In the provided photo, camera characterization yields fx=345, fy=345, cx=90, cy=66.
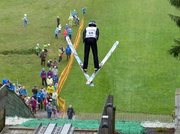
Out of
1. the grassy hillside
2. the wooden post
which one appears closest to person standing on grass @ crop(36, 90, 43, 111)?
the grassy hillside

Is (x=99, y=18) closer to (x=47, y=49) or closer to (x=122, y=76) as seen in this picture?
(x=47, y=49)

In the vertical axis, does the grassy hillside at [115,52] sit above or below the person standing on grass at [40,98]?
above

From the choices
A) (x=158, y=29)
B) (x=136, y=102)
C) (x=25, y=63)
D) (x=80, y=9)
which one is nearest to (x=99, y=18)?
(x=80, y=9)

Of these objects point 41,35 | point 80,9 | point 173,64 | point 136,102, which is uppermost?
point 80,9

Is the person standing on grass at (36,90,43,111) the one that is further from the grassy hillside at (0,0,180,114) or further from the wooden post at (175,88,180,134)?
the wooden post at (175,88,180,134)

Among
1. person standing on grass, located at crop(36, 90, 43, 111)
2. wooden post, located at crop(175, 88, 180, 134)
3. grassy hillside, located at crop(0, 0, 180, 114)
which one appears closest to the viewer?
wooden post, located at crop(175, 88, 180, 134)

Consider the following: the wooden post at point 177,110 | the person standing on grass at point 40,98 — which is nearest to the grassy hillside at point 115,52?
the person standing on grass at point 40,98

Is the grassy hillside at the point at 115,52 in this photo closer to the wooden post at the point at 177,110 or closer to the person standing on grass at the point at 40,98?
the person standing on grass at the point at 40,98

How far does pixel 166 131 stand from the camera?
10.8 metres

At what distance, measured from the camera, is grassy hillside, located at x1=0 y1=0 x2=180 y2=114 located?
25.6 metres

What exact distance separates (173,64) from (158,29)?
9.64 meters

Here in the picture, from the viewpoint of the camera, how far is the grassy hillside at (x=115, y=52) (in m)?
25.6

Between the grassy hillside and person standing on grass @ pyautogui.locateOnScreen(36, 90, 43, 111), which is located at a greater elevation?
the grassy hillside

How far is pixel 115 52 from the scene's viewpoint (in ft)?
113
